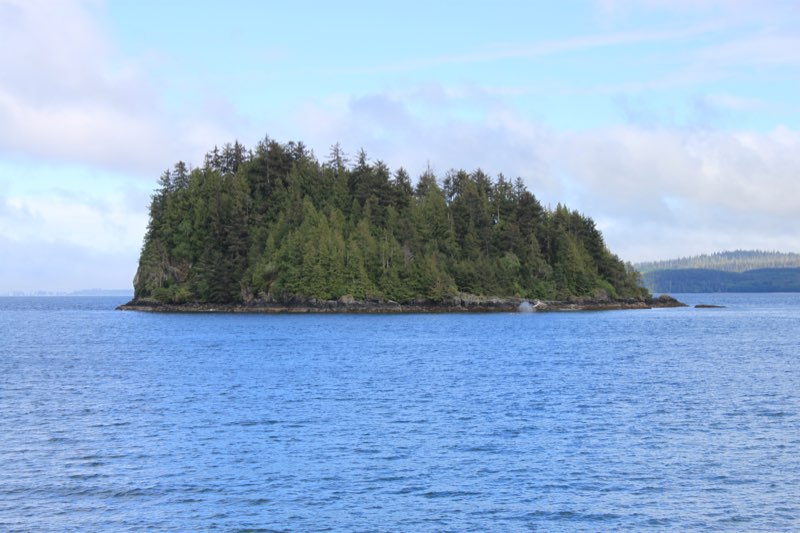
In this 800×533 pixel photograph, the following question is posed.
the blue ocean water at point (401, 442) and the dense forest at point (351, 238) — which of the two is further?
the dense forest at point (351, 238)

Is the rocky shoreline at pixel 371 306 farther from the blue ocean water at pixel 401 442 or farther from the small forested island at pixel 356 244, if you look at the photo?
the blue ocean water at pixel 401 442

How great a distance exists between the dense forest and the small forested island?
30 centimetres

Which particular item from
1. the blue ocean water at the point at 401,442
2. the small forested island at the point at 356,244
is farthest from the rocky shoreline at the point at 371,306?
the blue ocean water at the point at 401,442

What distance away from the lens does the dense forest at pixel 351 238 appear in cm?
15725

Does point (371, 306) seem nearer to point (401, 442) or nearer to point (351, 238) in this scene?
point (351, 238)

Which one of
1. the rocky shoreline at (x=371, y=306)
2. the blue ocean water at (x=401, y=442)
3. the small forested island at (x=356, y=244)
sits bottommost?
the blue ocean water at (x=401, y=442)

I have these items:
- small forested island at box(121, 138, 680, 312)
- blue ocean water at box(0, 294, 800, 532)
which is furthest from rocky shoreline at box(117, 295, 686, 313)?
blue ocean water at box(0, 294, 800, 532)

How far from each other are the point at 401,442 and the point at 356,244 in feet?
420

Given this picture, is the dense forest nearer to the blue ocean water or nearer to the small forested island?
the small forested island

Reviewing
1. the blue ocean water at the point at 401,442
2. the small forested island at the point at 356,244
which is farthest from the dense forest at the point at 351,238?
the blue ocean water at the point at 401,442

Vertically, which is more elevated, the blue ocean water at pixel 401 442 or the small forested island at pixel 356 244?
the small forested island at pixel 356 244

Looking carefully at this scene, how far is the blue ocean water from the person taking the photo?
80.5 ft

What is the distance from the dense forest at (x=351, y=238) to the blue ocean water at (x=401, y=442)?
3296 inches

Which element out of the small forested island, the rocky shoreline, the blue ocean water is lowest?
the blue ocean water
